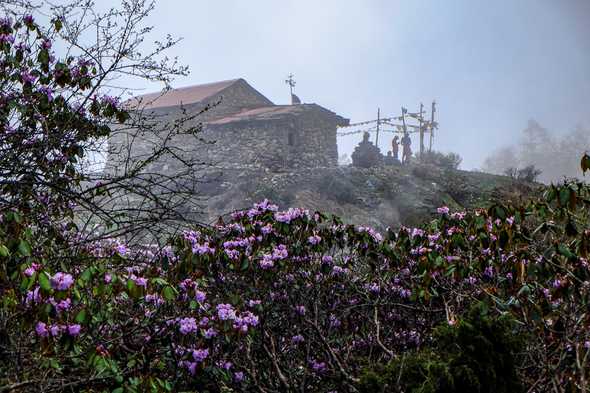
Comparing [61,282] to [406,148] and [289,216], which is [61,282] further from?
[406,148]

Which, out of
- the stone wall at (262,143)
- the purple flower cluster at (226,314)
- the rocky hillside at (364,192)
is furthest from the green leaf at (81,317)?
the stone wall at (262,143)

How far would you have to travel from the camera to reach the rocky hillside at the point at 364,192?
2125 cm

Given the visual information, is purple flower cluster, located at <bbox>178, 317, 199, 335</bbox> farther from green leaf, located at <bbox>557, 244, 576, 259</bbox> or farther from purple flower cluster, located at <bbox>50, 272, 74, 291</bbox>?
green leaf, located at <bbox>557, 244, 576, 259</bbox>

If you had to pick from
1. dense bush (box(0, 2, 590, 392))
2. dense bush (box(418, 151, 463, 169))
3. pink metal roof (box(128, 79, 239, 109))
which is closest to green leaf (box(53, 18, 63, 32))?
dense bush (box(0, 2, 590, 392))

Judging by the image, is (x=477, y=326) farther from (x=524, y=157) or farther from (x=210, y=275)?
(x=524, y=157)

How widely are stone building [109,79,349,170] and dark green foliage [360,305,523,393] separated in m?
26.3

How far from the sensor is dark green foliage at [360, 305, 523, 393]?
3.14 m

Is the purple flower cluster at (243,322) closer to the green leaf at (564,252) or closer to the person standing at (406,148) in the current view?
the green leaf at (564,252)

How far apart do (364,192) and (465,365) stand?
67.4 feet

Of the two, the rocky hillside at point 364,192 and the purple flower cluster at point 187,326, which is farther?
the rocky hillside at point 364,192

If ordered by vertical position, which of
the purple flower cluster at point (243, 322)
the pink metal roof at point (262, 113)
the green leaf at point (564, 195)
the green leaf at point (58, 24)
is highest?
the pink metal roof at point (262, 113)

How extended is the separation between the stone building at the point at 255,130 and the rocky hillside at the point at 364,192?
10.3ft

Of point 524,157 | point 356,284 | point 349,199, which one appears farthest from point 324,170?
point 524,157

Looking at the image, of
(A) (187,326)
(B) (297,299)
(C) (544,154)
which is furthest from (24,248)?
(C) (544,154)
